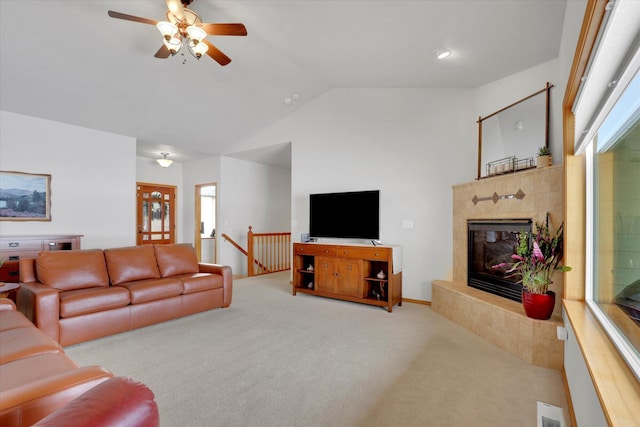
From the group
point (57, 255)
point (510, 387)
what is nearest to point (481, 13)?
point (510, 387)

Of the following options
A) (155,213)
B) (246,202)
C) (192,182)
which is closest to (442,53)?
(246,202)

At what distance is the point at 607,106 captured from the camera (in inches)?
60.7

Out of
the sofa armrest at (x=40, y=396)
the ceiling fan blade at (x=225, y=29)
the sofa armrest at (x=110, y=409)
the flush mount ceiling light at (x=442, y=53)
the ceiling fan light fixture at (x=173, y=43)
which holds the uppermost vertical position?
the flush mount ceiling light at (x=442, y=53)

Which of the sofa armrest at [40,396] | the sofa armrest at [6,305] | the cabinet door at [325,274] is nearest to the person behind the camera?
the sofa armrest at [40,396]

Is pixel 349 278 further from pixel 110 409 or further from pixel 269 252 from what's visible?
pixel 110 409

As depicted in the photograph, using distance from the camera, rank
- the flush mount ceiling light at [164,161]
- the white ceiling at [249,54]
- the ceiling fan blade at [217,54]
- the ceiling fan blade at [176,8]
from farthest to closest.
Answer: the flush mount ceiling light at [164,161], the ceiling fan blade at [217,54], the white ceiling at [249,54], the ceiling fan blade at [176,8]

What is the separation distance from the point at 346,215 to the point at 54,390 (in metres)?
3.91

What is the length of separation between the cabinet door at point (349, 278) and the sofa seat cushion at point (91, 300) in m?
2.60

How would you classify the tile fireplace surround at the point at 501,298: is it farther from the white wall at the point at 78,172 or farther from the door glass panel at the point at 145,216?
the door glass panel at the point at 145,216

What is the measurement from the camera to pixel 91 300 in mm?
2934

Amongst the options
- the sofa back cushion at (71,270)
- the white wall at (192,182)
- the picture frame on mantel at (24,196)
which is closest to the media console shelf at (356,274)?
the sofa back cushion at (71,270)

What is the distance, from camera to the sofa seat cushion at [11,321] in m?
2.01

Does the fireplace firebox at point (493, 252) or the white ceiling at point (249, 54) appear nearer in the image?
the white ceiling at point (249, 54)

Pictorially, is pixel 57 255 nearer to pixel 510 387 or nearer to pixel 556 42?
pixel 510 387
